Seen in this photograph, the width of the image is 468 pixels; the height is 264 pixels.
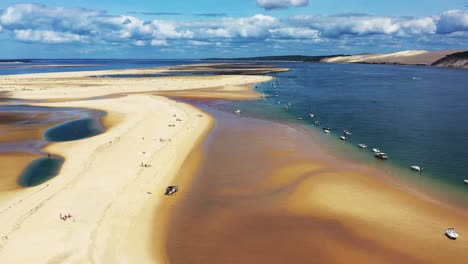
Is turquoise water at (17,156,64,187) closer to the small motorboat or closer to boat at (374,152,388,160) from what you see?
the small motorboat

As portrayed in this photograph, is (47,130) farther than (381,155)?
Yes

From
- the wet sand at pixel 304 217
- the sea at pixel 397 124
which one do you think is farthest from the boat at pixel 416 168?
the wet sand at pixel 304 217

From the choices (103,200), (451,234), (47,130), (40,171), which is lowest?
(47,130)

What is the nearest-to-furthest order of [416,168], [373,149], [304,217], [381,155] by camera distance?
1. [304,217]
2. [416,168]
3. [381,155]
4. [373,149]

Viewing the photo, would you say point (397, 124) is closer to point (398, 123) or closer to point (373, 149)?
point (398, 123)

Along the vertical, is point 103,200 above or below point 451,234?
below

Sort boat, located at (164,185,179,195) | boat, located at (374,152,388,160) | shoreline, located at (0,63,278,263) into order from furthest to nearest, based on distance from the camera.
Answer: boat, located at (374,152,388,160) → boat, located at (164,185,179,195) → shoreline, located at (0,63,278,263)

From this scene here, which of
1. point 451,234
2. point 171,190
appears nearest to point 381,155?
point 451,234

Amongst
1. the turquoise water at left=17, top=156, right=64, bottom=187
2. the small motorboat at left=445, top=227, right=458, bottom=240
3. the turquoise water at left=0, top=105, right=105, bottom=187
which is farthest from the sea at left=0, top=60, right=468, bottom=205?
the turquoise water at left=17, top=156, right=64, bottom=187
